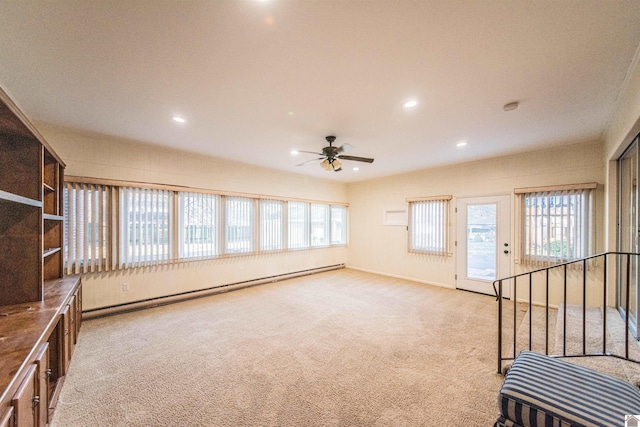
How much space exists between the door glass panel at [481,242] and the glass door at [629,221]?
1.72 m

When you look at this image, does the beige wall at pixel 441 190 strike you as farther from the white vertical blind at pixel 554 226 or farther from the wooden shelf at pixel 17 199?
the wooden shelf at pixel 17 199

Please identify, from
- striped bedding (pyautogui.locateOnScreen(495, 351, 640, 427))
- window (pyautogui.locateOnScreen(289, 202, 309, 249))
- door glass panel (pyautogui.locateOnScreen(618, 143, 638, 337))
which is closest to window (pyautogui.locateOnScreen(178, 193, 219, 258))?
window (pyautogui.locateOnScreen(289, 202, 309, 249))

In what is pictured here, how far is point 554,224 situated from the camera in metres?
4.21

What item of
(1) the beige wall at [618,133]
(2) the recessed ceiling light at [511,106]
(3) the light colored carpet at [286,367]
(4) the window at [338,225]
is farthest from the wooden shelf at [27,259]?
(4) the window at [338,225]

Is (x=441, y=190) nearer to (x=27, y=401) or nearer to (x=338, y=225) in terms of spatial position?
(x=338, y=225)

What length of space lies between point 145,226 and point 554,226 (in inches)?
270

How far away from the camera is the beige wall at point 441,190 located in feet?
13.2

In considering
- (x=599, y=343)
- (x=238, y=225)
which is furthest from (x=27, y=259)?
(x=599, y=343)

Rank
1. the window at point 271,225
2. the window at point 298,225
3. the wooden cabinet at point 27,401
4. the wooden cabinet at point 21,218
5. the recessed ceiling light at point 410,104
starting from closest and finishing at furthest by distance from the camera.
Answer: the wooden cabinet at point 27,401 → the wooden cabinet at point 21,218 → the recessed ceiling light at point 410,104 → the window at point 271,225 → the window at point 298,225

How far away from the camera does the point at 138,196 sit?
160 inches

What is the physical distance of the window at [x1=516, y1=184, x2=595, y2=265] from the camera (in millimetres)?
3969

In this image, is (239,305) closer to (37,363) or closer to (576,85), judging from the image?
(37,363)

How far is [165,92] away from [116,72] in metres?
0.40

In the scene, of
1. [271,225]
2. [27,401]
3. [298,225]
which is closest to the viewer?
[27,401]
